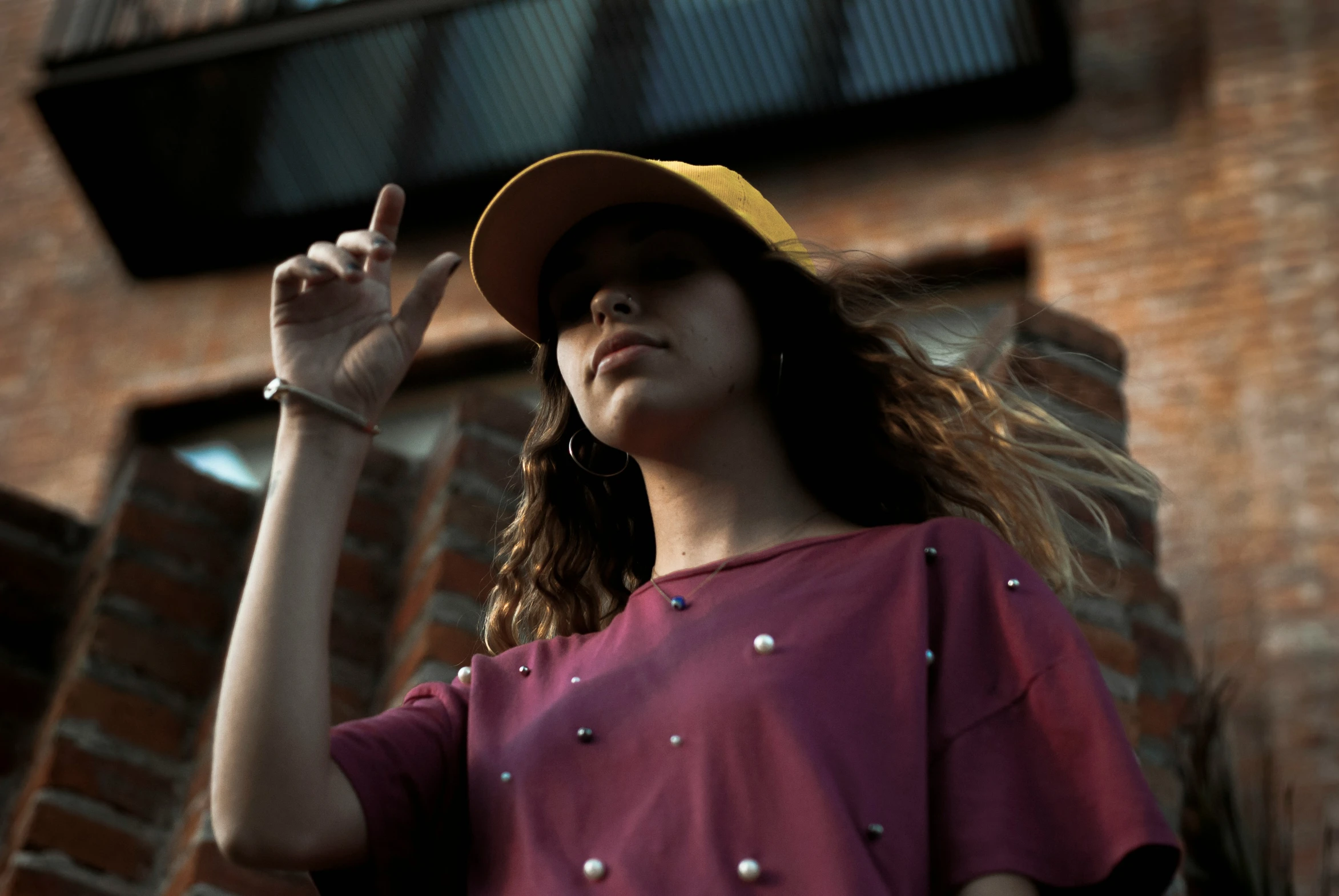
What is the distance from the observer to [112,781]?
3738mm

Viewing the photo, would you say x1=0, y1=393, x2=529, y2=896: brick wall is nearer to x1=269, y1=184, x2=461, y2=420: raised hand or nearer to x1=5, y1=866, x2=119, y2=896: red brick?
x1=5, y1=866, x2=119, y2=896: red brick

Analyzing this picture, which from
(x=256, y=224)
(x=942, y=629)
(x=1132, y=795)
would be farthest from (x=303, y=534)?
(x=256, y=224)

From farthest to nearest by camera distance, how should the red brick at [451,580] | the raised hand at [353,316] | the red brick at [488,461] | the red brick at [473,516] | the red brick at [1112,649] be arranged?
the red brick at [488,461] → the red brick at [473,516] → the red brick at [451,580] → the red brick at [1112,649] → the raised hand at [353,316]

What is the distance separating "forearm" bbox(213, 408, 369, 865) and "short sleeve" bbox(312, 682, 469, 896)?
6 cm

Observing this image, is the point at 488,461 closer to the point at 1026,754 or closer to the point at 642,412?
the point at 642,412

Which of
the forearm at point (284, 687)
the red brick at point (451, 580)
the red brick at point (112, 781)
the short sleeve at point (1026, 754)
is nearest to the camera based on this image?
the short sleeve at point (1026, 754)

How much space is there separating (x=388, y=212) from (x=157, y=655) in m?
1.94

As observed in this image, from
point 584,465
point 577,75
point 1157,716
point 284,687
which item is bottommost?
point 577,75

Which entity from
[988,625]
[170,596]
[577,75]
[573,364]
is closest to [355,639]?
[170,596]

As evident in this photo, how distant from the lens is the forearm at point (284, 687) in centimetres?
202

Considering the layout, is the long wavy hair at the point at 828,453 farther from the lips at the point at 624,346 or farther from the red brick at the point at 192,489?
the red brick at the point at 192,489

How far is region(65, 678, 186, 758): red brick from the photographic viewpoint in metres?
3.80

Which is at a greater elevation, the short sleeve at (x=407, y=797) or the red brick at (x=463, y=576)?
the short sleeve at (x=407, y=797)

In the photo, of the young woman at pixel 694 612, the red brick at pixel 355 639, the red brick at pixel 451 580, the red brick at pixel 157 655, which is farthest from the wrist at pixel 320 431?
the red brick at pixel 157 655
